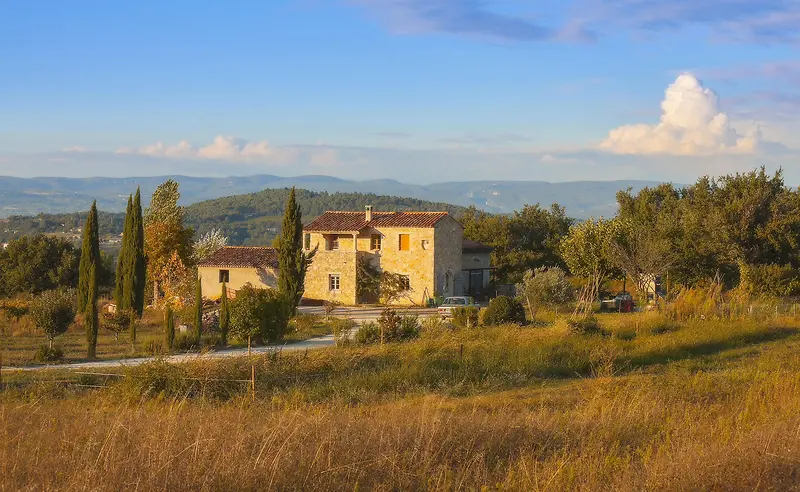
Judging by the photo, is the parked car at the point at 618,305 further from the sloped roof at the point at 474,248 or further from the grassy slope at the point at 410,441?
the grassy slope at the point at 410,441

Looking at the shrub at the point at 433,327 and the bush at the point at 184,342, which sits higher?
the shrub at the point at 433,327

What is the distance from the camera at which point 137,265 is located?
33.7 meters

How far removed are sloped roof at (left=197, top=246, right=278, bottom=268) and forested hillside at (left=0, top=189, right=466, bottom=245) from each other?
60.8m

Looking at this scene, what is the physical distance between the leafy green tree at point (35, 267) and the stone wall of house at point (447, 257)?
21.2 metres

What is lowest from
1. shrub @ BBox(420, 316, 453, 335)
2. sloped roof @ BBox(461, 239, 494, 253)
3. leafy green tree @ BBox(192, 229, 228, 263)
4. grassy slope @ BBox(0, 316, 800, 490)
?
shrub @ BBox(420, 316, 453, 335)

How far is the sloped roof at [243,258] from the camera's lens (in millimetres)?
40906

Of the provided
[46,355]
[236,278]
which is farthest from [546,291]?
[46,355]

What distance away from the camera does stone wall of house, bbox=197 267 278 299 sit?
1602 inches

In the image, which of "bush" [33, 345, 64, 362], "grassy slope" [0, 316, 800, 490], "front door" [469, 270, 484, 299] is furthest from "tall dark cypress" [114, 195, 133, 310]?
"grassy slope" [0, 316, 800, 490]

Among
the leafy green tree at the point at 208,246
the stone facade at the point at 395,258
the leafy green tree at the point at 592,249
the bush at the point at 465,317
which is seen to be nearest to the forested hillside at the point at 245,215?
the leafy green tree at the point at 208,246

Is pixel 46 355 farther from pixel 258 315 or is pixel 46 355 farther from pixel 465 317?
pixel 465 317

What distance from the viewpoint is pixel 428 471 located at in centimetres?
616

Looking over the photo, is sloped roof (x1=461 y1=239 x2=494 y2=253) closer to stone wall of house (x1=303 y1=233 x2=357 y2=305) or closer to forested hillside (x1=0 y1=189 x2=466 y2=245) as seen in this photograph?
stone wall of house (x1=303 y1=233 x2=357 y2=305)

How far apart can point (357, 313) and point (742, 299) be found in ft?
54.5
